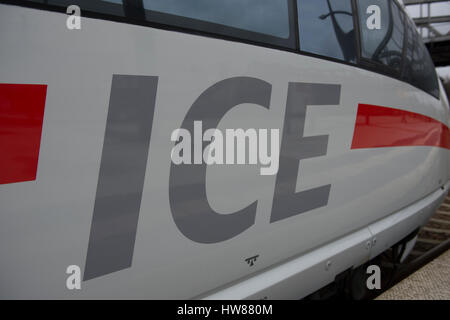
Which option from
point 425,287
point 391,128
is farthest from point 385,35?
point 425,287

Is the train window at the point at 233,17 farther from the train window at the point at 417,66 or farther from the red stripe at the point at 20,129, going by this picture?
the train window at the point at 417,66

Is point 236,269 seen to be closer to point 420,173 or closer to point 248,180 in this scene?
point 248,180

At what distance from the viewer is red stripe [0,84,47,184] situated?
0.88m

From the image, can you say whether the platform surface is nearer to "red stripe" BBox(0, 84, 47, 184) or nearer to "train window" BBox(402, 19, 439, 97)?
"train window" BBox(402, 19, 439, 97)

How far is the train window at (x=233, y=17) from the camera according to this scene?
1.21 meters

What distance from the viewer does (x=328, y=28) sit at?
1876 millimetres

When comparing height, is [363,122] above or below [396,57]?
below

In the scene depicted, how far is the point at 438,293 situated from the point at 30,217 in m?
2.21

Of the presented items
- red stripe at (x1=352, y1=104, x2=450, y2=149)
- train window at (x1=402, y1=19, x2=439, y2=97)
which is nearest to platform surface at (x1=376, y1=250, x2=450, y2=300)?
red stripe at (x1=352, y1=104, x2=450, y2=149)

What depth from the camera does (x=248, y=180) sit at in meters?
1.49

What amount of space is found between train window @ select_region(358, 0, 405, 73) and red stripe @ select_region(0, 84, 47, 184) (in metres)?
1.80

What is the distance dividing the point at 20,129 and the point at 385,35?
2307 millimetres

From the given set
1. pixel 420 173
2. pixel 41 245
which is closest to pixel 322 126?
pixel 41 245

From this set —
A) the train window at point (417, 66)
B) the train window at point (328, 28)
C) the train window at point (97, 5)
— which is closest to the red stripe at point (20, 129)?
the train window at point (97, 5)
